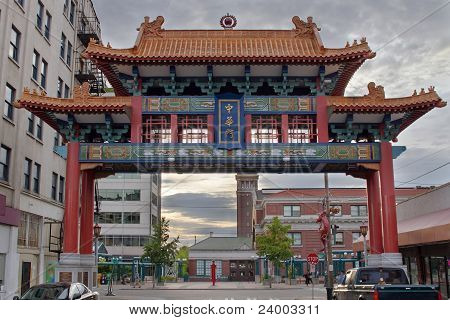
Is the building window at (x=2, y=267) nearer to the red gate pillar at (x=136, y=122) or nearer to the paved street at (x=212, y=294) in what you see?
the paved street at (x=212, y=294)

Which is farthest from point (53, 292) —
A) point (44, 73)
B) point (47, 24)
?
point (47, 24)

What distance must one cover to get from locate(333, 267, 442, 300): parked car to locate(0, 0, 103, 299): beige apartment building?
1454cm

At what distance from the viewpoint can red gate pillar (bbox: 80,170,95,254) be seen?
2491cm

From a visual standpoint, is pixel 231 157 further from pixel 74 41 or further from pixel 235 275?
pixel 235 275

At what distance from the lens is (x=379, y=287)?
1362cm

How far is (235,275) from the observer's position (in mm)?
79625

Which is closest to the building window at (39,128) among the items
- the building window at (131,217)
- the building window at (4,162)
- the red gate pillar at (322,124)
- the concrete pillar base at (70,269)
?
the building window at (4,162)

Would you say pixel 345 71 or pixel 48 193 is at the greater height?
pixel 345 71

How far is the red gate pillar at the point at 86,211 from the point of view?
24913 mm

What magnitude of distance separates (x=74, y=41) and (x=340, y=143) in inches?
998

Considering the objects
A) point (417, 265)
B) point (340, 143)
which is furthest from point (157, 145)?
point (417, 265)

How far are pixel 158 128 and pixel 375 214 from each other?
35.0ft
